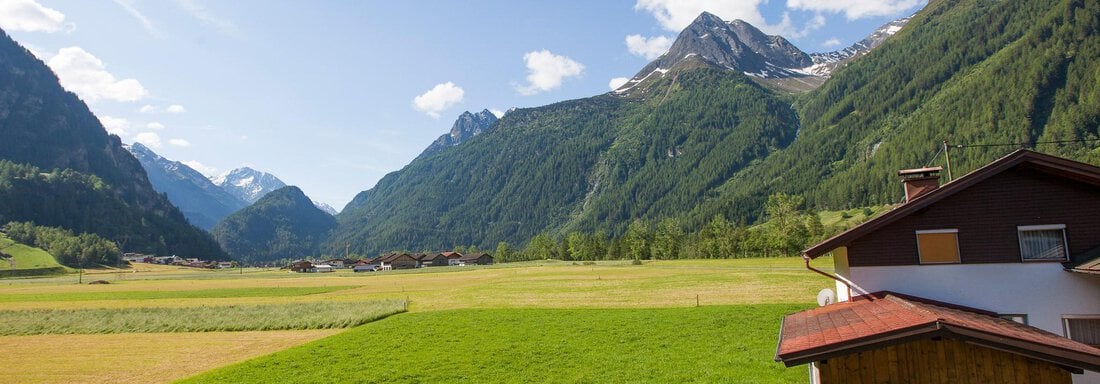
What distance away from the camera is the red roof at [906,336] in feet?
34.9

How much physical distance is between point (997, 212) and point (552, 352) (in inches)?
732

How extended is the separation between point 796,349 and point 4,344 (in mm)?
52917

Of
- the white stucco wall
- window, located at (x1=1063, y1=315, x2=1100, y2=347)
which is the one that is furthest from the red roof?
window, located at (x1=1063, y1=315, x2=1100, y2=347)

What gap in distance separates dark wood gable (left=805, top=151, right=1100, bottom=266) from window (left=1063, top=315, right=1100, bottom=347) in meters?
2.09

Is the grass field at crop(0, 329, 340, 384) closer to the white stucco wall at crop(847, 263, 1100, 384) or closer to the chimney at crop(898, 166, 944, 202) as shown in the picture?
the white stucco wall at crop(847, 263, 1100, 384)

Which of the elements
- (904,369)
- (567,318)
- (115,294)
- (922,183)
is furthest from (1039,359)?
(115,294)

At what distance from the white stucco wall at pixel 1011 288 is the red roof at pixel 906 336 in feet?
12.3

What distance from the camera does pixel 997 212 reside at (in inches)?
692

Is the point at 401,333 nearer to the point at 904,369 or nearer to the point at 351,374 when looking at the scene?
the point at 351,374

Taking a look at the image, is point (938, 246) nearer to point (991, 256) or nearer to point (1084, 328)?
point (991, 256)

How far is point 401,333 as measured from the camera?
112ft

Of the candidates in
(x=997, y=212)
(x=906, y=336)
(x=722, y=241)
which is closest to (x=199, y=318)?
(x=906, y=336)

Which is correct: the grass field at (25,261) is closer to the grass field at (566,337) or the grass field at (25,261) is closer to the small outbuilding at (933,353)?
the grass field at (566,337)

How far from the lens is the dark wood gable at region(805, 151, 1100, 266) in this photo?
16.8 metres
